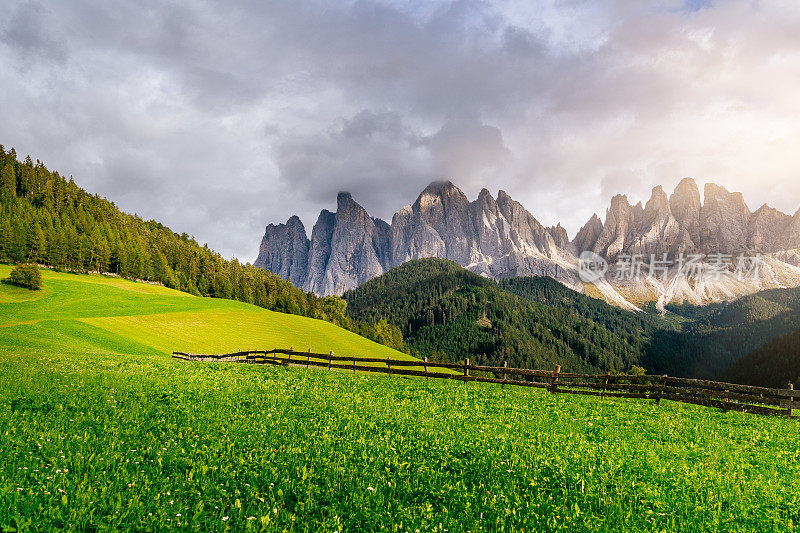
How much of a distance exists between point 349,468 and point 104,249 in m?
152

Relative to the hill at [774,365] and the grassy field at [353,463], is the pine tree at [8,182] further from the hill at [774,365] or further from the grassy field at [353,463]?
the hill at [774,365]

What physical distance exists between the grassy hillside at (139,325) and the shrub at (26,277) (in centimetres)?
169

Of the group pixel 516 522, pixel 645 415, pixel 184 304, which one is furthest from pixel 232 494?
pixel 184 304

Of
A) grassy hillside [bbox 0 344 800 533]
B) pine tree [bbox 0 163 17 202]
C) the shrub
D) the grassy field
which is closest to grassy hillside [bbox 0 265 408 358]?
the shrub

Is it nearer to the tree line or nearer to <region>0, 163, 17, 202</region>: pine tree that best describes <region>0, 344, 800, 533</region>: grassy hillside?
the tree line

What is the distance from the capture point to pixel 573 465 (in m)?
10.2

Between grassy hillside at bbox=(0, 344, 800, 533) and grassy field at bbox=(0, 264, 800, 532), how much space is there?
0.04m

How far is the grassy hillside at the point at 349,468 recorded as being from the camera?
21.5ft

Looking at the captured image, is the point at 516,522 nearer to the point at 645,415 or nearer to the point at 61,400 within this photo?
the point at 61,400

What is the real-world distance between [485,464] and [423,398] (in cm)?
1015

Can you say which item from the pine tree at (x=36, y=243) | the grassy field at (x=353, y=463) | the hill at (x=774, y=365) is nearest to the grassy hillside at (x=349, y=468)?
the grassy field at (x=353, y=463)

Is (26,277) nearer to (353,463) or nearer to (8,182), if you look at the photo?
(353,463)

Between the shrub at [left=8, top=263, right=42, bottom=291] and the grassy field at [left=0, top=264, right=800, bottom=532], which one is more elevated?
the shrub at [left=8, top=263, right=42, bottom=291]

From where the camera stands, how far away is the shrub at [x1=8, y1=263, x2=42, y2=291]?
74688mm
